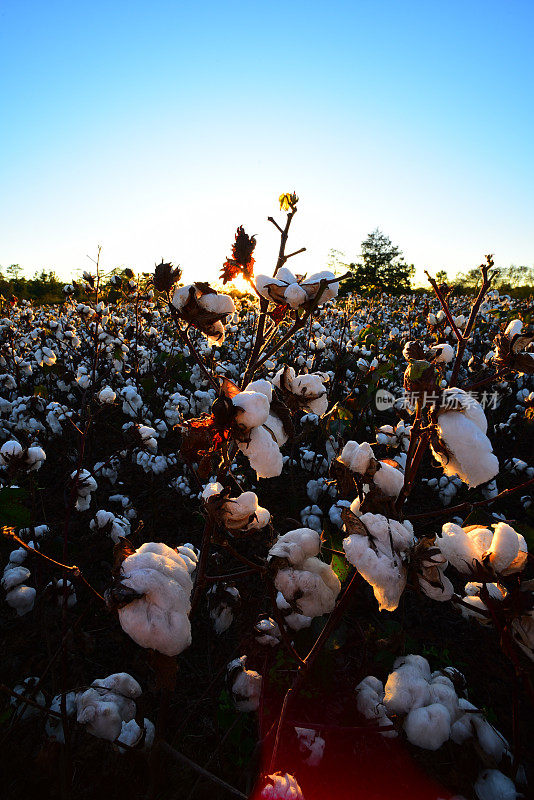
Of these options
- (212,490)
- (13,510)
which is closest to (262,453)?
(212,490)

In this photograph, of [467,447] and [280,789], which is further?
[280,789]

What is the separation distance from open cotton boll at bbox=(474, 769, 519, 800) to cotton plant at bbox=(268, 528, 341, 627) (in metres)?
0.72

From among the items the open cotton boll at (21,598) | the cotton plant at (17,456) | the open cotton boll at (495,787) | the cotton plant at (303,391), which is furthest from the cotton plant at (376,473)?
the cotton plant at (17,456)

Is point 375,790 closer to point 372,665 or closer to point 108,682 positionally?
point 372,665

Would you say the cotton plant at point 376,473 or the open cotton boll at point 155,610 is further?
the cotton plant at point 376,473

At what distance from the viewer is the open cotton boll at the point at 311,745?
5.51ft

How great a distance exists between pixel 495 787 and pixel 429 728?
30 centimetres

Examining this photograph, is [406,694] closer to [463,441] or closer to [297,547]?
[297,547]

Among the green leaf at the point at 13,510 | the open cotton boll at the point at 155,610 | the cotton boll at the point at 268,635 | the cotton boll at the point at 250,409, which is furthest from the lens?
the green leaf at the point at 13,510

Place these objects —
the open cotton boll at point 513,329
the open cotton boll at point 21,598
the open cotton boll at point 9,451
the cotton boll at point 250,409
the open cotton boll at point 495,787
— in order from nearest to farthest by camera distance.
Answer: the cotton boll at point 250,409 < the open cotton boll at point 495,787 < the open cotton boll at point 513,329 < the open cotton boll at point 21,598 < the open cotton boll at point 9,451

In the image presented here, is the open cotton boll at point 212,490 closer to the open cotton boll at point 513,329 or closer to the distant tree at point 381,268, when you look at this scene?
the open cotton boll at point 513,329

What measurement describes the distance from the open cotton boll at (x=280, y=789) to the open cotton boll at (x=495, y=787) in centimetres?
60

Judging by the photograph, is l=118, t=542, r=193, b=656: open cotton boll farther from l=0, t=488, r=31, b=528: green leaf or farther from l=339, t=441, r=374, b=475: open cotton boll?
l=0, t=488, r=31, b=528: green leaf

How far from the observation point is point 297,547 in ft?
4.07
